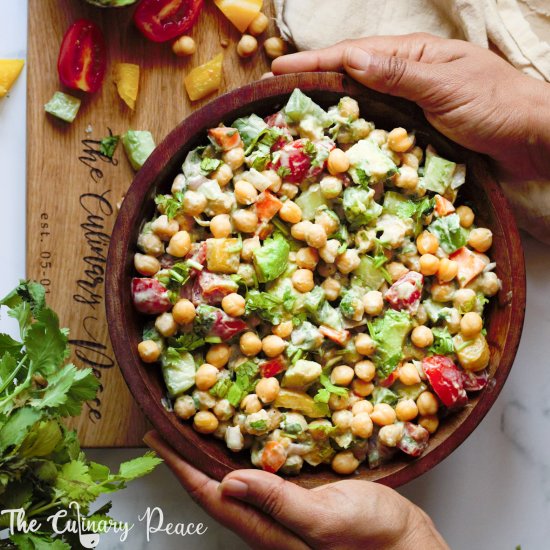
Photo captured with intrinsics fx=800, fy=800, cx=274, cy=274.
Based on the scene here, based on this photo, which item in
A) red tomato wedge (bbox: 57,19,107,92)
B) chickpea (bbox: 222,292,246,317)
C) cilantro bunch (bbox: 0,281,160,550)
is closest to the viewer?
cilantro bunch (bbox: 0,281,160,550)

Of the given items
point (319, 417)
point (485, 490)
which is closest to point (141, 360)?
point (319, 417)

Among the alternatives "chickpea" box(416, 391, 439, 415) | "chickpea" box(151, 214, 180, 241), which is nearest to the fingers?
"chickpea" box(416, 391, 439, 415)

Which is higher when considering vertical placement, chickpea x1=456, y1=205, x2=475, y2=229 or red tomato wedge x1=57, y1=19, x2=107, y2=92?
red tomato wedge x1=57, y1=19, x2=107, y2=92

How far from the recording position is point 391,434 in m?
2.70

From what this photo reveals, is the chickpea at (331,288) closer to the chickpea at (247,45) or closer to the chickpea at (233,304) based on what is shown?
the chickpea at (233,304)

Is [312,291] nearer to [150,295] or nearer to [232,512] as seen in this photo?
[150,295]

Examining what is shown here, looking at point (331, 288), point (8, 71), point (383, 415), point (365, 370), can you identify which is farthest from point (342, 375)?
point (8, 71)

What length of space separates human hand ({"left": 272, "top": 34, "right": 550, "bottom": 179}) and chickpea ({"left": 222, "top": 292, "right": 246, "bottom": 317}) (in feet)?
2.81

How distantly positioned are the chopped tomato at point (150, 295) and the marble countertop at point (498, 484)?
0.89m

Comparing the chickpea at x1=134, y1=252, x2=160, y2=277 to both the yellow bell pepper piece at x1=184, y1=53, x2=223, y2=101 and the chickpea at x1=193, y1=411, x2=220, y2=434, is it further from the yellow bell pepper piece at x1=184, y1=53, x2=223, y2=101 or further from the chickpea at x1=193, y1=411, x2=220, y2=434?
the yellow bell pepper piece at x1=184, y1=53, x2=223, y2=101

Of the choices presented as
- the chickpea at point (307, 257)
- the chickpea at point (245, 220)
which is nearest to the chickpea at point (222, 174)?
the chickpea at point (245, 220)

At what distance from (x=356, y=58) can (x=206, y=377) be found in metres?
1.18

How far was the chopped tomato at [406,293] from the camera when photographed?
273 centimetres

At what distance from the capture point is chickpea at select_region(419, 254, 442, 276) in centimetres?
273
